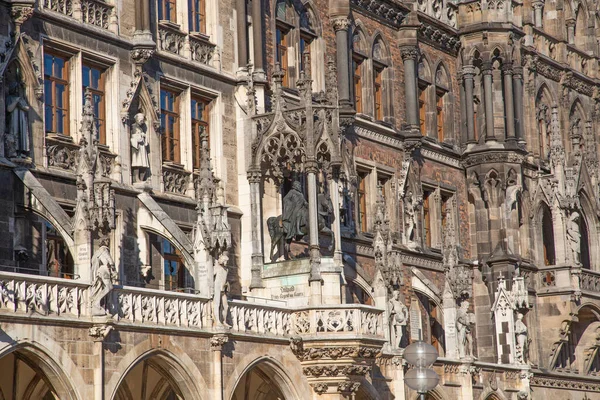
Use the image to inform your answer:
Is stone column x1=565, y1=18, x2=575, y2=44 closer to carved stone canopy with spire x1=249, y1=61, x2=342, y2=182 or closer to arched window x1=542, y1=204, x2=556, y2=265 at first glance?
arched window x1=542, y1=204, x2=556, y2=265

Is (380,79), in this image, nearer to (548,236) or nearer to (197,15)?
(197,15)

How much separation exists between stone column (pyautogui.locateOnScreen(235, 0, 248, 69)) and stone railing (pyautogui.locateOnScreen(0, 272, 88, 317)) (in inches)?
421

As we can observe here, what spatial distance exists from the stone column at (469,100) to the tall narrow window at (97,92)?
56.6 ft

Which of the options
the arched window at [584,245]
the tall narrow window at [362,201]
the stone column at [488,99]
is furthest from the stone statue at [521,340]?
the tall narrow window at [362,201]

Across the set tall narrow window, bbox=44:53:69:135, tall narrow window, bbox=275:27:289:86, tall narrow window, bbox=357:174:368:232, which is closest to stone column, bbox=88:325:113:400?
tall narrow window, bbox=44:53:69:135

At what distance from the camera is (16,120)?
27.7m

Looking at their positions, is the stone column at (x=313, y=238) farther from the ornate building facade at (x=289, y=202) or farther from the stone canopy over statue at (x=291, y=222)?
the stone canopy over statue at (x=291, y=222)

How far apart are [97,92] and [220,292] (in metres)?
5.30

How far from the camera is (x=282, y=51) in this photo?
3684 cm

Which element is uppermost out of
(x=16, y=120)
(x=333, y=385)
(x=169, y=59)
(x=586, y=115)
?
(x=586, y=115)

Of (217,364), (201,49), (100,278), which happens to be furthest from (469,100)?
(100,278)

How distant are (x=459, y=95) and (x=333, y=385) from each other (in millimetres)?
17024

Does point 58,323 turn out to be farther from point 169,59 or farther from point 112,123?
point 169,59

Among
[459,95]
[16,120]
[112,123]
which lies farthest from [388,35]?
[16,120]
